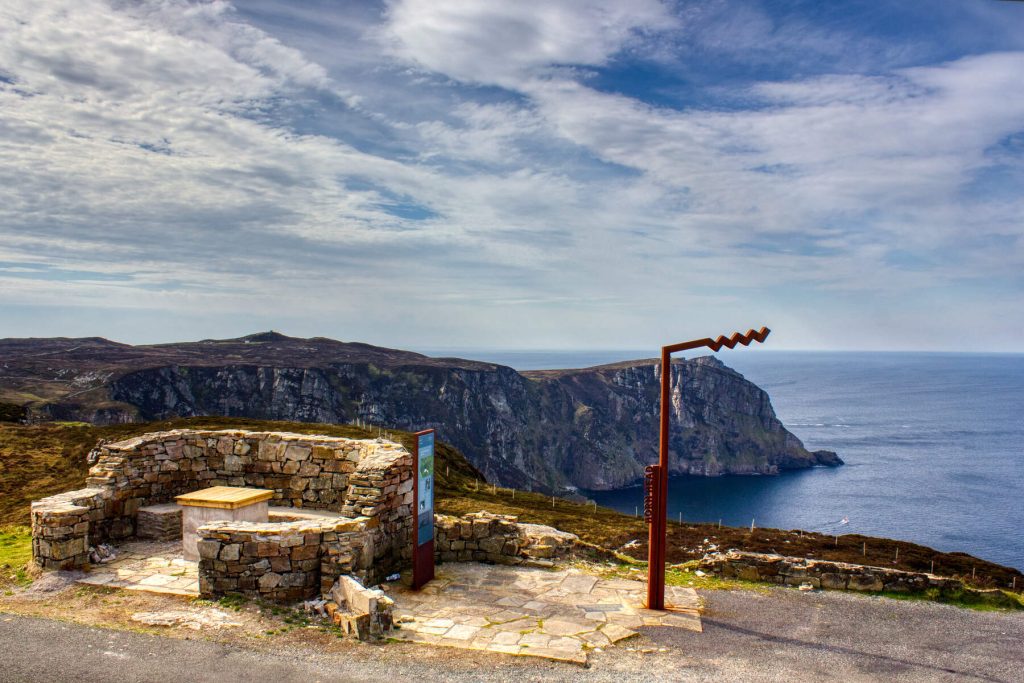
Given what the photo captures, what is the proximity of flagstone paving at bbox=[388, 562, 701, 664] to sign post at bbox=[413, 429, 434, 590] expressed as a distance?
1.12ft

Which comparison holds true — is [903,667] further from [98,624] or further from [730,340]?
[98,624]

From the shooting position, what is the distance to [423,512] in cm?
1405

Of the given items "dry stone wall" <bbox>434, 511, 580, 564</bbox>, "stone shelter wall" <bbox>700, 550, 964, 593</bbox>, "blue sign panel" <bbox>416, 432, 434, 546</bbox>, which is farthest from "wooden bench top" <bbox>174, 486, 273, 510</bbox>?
"stone shelter wall" <bbox>700, 550, 964, 593</bbox>

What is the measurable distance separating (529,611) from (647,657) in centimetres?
270

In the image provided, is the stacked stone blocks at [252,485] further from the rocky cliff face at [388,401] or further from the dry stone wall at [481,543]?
the rocky cliff face at [388,401]

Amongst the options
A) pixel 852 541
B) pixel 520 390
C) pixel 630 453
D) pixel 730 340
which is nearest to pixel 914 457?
pixel 630 453

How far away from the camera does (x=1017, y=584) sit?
818 inches

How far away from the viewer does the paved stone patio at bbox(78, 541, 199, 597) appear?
484 inches

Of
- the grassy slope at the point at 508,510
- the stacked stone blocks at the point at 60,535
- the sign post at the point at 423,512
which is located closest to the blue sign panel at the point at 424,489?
the sign post at the point at 423,512

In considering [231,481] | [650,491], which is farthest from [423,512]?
[231,481]

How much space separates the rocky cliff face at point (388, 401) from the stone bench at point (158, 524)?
7734 centimetres

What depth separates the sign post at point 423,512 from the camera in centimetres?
1358

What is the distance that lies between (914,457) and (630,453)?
235 ft

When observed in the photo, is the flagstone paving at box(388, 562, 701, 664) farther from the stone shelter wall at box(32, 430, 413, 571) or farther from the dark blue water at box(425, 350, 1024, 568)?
the dark blue water at box(425, 350, 1024, 568)
